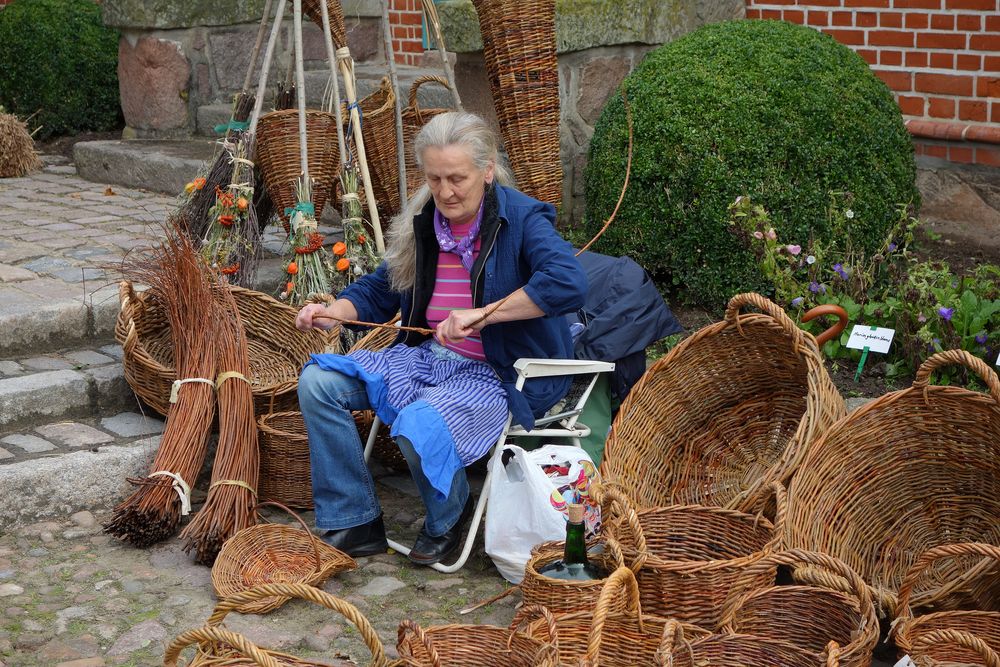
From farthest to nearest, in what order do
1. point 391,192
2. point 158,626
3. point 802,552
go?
point 391,192, point 158,626, point 802,552

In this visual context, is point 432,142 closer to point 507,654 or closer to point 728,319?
point 728,319

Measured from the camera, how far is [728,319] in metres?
3.69

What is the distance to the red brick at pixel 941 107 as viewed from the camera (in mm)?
5699

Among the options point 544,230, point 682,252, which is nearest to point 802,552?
point 544,230

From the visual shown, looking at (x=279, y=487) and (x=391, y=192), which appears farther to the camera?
(x=391, y=192)

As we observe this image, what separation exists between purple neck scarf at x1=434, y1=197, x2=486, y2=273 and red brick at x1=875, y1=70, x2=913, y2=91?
3.08 m

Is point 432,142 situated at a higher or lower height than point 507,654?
higher

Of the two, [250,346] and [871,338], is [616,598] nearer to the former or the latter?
[871,338]

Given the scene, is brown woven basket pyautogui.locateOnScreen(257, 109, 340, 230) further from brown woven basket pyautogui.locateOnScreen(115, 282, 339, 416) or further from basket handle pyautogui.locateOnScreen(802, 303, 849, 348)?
basket handle pyautogui.locateOnScreen(802, 303, 849, 348)

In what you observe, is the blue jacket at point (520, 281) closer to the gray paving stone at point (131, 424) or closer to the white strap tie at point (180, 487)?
the white strap tie at point (180, 487)

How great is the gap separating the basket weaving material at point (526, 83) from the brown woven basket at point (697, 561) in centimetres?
241

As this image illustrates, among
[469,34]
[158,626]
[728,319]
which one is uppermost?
[469,34]

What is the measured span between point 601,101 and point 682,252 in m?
1.44

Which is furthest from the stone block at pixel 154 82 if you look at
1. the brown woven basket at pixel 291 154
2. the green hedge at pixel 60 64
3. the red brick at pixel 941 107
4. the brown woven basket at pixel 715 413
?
the brown woven basket at pixel 715 413
